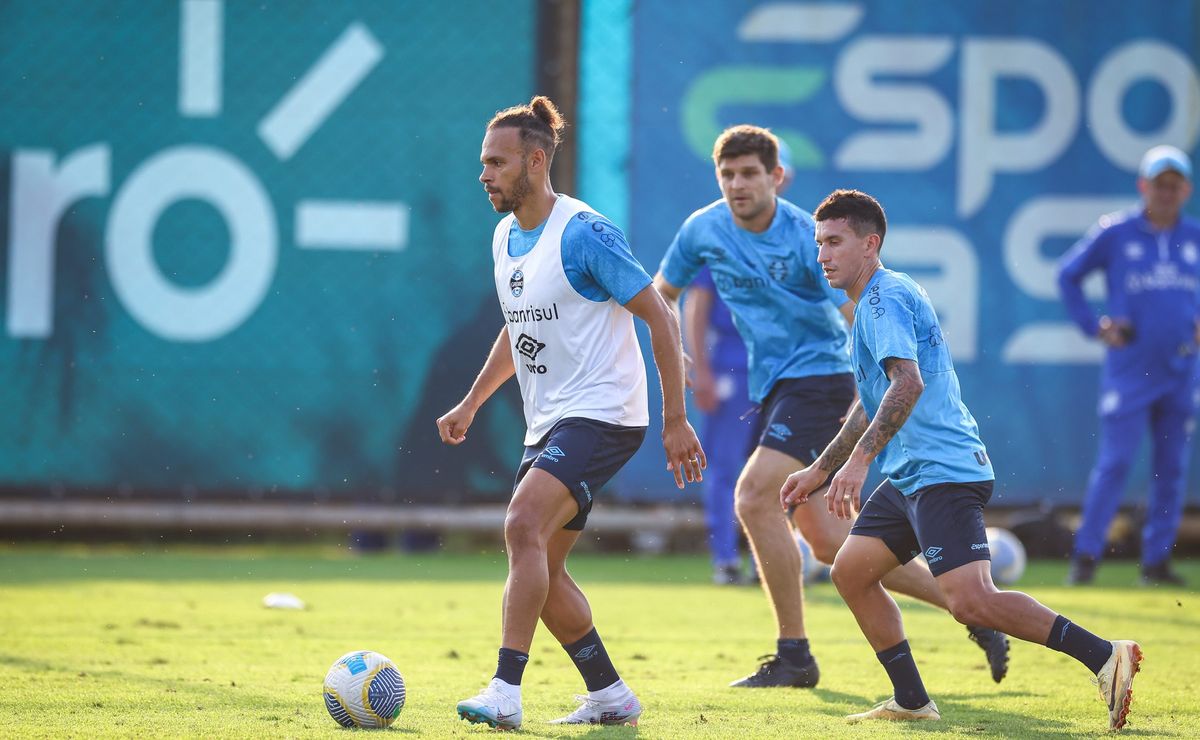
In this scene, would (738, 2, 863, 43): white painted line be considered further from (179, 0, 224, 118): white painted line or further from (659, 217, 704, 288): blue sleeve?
(659, 217, 704, 288): blue sleeve

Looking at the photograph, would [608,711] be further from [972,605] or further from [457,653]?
[457,653]

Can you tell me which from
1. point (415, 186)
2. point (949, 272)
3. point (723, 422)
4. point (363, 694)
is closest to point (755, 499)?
point (363, 694)

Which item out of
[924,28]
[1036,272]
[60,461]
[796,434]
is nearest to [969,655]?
[796,434]

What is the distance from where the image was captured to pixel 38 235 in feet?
40.6

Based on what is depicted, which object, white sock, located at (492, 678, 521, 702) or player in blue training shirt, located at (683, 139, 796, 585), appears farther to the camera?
player in blue training shirt, located at (683, 139, 796, 585)

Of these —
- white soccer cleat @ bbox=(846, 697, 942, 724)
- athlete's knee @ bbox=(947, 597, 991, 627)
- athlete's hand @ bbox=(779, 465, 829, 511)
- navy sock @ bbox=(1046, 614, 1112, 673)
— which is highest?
athlete's hand @ bbox=(779, 465, 829, 511)

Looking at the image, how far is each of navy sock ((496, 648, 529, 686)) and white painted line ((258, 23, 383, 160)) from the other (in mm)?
8165

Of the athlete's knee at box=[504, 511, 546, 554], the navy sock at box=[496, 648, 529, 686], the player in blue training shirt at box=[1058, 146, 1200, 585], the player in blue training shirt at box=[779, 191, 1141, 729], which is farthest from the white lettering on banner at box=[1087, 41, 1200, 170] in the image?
the navy sock at box=[496, 648, 529, 686]

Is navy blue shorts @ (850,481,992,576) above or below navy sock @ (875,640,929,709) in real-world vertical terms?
above

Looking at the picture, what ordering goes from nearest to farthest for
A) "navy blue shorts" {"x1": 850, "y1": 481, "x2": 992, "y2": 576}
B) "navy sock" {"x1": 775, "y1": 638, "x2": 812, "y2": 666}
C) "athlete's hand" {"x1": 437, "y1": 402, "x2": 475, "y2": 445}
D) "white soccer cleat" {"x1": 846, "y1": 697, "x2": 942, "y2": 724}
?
"navy blue shorts" {"x1": 850, "y1": 481, "x2": 992, "y2": 576} → "white soccer cleat" {"x1": 846, "y1": 697, "x2": 942, "y2": 724} → "athlete's hand" {"x1": 437, "y1": 402, "x2": 475, "y2": 445} → "navy sock" {"x1": 775, "y1": 638, "x2": 812, "y2": 666}

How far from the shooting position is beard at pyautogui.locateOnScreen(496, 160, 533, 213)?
5.57 m

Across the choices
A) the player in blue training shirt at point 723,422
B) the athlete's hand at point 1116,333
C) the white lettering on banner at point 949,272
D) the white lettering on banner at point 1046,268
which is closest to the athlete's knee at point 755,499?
the player in blue training shirt at point 723,422

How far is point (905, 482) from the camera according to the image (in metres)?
5.39

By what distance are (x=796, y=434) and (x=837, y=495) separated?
1.59 meters
